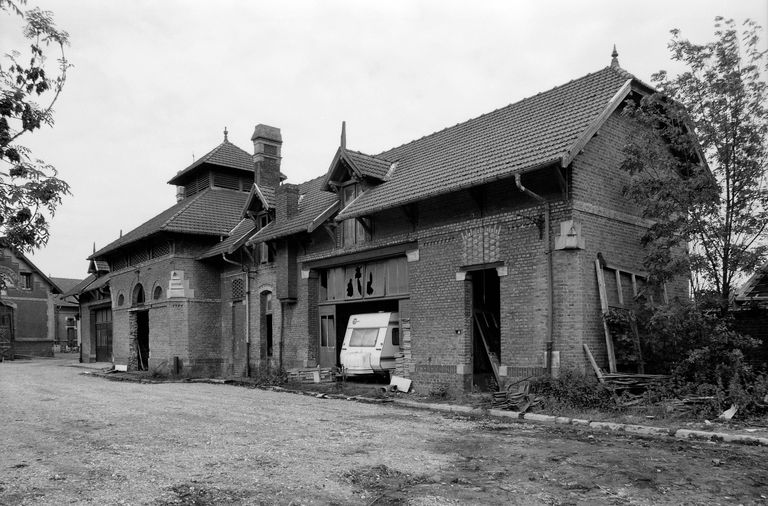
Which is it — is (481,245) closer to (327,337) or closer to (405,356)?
(405,356)

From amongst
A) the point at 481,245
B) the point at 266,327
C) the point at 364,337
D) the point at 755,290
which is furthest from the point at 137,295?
the point at 755,290

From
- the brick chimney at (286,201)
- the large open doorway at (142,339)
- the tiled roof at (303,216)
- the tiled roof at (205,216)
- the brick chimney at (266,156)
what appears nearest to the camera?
the tiled roof at (303,216)

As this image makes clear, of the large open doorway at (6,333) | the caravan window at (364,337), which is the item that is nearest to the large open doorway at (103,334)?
the large open doorway at (6,333)

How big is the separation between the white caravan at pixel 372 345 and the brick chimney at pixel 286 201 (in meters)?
5.82

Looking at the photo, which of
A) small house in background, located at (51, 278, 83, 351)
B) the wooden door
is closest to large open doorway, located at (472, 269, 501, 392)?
the wooden door

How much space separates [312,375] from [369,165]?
22.4 ft

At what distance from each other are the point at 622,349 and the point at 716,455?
550 centimetres

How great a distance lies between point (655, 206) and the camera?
13.5 m

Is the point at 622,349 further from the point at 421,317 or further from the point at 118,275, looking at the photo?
the point at 118,275

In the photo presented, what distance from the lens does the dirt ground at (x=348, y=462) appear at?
6840mm

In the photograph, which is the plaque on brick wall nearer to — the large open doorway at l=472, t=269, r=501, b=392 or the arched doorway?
the arched doorway

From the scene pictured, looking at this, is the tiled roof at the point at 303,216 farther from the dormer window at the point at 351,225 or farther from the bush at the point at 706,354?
the bush at the point at 706,354

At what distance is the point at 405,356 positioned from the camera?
1772 centimetres

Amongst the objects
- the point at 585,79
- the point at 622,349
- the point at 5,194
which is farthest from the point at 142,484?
the point at 585,79
